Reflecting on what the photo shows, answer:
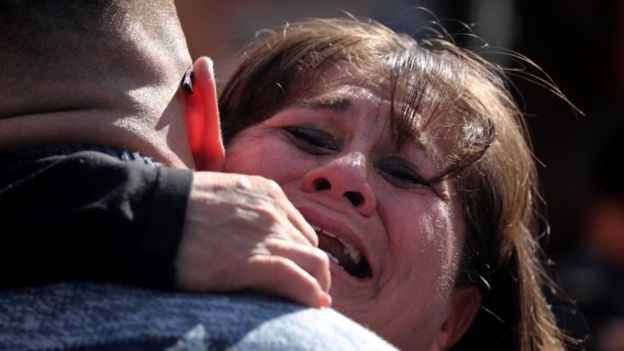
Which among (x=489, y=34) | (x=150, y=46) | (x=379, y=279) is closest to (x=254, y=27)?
Result: (x=489, y=34)

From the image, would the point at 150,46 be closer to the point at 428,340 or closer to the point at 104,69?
the point at 104,69

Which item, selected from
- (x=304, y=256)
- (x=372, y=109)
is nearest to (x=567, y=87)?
(x=372, y=109)

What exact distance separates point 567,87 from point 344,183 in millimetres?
4184

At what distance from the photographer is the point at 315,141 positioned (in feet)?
8.23

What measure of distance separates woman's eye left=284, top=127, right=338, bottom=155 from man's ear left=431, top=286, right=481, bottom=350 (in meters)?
0.52

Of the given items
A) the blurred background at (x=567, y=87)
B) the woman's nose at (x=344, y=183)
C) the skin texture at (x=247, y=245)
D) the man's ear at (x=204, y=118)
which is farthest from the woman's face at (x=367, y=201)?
the blurred background at (x=567, y=87)

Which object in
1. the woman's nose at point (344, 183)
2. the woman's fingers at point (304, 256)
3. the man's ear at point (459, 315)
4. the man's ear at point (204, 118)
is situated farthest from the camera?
the man's ear at point (459, 315)

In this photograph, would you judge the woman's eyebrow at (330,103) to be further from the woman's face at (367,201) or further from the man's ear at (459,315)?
the man's ear at (459,315)

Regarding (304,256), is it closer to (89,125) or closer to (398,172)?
(89,125)

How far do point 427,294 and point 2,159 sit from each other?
1187 millimetres

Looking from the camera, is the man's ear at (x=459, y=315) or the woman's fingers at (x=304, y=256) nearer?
the woman's fingers at (x=304, y=256)

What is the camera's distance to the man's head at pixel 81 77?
5.32 ft

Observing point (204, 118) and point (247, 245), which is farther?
point (204, 118)

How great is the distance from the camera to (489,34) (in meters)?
6.07
